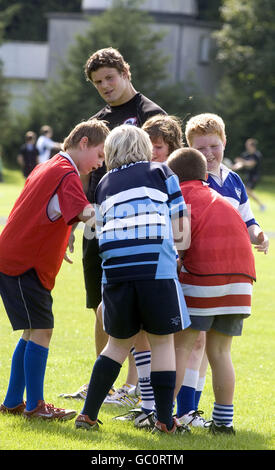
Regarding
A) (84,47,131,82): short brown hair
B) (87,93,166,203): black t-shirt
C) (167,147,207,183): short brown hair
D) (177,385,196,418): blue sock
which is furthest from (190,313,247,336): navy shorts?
(84,47,131,82): short brown hair

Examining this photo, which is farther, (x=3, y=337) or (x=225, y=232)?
(x=3, y=337)

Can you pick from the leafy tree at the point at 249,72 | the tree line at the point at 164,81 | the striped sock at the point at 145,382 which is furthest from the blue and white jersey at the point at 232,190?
the leafy tree at the point at 249,72

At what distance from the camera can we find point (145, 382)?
4.55 meters

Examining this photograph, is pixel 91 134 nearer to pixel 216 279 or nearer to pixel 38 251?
pixel 38 251

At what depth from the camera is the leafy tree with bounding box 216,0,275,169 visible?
41.0 metres

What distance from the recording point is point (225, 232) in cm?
424

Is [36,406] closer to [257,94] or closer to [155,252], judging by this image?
[155,252]

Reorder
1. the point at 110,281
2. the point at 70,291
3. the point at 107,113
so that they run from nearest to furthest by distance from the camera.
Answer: the point at 110,281 < the point at 107,113 < the point at 70,291

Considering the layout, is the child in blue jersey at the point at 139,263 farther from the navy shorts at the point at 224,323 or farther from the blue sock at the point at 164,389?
the navy shorts at the point at 224,323

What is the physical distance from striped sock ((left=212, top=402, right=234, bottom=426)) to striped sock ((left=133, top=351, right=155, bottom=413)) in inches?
15.9

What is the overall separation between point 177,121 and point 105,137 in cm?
65

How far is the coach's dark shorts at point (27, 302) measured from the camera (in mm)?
4359

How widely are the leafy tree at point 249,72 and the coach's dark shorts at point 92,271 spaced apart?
118ft
